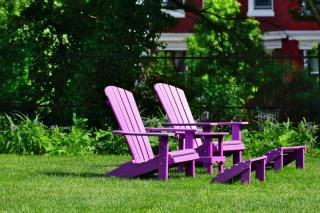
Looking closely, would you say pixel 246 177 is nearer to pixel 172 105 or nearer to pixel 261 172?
pixel 261 172

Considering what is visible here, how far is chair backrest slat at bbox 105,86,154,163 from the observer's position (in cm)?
1148

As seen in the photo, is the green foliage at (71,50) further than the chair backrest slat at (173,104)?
Yes

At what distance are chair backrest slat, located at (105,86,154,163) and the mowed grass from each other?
12.7 inches

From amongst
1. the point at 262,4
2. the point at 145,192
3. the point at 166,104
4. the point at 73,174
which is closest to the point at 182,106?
the point at 166,104

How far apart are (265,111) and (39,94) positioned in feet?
13.4

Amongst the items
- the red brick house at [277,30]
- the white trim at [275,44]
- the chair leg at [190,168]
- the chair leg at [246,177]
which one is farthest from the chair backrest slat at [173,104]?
the white trim at [275,44]

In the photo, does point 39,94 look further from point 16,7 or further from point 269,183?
point 269,183

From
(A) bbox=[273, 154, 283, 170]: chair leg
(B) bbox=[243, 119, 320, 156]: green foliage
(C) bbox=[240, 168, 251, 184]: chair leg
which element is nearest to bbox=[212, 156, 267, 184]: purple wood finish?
(C) bbox=[240, 168, 251, 184]: chair leg

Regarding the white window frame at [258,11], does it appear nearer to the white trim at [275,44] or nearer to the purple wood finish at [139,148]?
the white trim at [275,44]

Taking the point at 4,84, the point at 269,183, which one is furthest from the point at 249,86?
the point at 269,183

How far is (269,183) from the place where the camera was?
35.3 ft

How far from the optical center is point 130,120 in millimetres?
11867

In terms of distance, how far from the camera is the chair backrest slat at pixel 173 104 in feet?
43.8

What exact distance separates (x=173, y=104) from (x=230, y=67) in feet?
16.4
